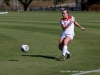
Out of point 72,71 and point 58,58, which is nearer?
point 72,71

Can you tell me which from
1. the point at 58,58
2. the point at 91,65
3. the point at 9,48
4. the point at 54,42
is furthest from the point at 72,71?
the point at 54,42

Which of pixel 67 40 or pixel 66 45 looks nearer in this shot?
pixel 66 45

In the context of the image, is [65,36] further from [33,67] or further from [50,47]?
[50,47]

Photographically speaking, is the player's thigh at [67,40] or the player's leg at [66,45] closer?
the player's leg at [66,45]

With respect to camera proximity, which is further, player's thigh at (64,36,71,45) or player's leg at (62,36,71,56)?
player's thigh at (64,36,71,45)

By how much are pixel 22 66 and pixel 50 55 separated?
2.83 m

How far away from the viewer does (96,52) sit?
1588 centimetres

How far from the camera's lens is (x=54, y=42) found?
20.0 meters

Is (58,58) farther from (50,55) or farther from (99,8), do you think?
(99,8)

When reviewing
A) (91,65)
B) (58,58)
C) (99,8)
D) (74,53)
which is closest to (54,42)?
(74,53)

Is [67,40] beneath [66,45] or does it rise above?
above

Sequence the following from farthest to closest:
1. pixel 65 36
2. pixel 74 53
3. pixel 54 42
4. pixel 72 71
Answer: pixel 54 42, pixel 74 53, pixel 65 36, pixel 72 71

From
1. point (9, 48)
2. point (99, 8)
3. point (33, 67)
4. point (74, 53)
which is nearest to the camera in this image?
point (33, 67)

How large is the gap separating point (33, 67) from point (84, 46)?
6.07 m
